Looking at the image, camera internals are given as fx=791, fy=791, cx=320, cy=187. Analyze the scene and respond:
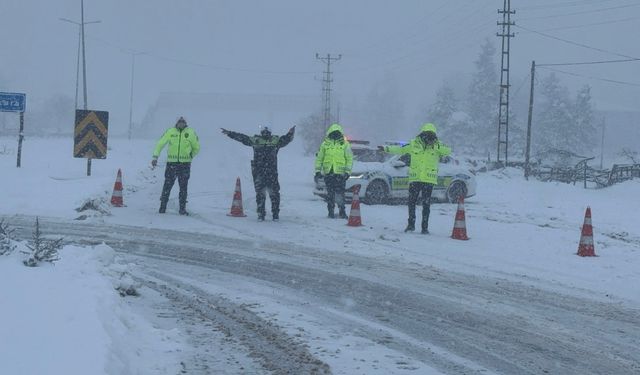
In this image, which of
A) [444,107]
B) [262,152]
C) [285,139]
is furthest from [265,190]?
[444,107]

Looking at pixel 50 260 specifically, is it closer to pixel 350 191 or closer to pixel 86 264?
pixel 86 264

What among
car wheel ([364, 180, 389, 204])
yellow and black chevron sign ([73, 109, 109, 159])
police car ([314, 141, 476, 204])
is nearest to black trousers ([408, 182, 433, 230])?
police car ([314, 141, 476, 204])

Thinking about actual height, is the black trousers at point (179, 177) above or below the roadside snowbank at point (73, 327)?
above

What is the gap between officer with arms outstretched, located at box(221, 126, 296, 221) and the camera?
15.0m

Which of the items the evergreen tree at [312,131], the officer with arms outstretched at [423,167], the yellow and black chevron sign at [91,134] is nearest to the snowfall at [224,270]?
the officer with arms outstretched at [423,167]

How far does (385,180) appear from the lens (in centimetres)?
2028

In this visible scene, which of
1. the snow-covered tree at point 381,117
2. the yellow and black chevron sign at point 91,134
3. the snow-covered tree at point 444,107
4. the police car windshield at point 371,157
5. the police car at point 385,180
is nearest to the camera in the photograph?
the yellow and black chevron sign at point 91,134

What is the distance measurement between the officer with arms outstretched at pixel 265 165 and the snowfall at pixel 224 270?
42cm

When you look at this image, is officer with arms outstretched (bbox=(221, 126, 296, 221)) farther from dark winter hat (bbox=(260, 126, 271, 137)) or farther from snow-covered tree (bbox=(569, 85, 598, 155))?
snow-covered tree (bbox=(569, 85, 598, 155))

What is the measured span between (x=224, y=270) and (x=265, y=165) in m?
5.85

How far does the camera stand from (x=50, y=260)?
7.15 metres

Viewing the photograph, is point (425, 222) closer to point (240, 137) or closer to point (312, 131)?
point (240, 137)

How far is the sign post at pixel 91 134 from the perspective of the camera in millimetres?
19484

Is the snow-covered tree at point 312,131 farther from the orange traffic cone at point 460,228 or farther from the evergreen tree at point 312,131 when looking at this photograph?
the orange traffic cone at point 460,228
